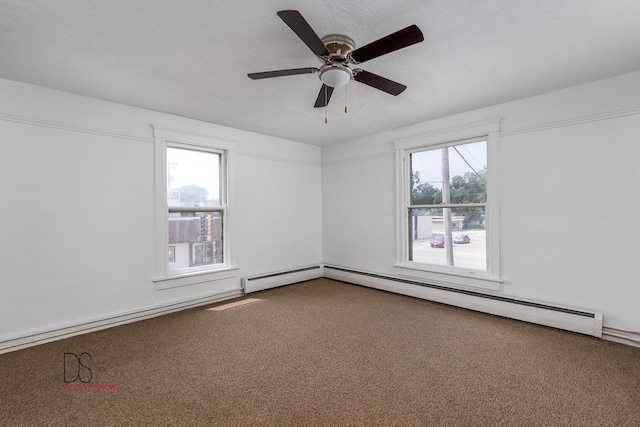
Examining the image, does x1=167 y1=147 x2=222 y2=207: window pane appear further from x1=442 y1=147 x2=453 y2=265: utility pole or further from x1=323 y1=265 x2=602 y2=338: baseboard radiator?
x1=442 y1=147 x2=453 y2=265: utility pole

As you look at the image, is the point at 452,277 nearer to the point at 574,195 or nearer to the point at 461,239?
the point at 461,239

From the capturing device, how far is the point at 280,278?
4.91 metres

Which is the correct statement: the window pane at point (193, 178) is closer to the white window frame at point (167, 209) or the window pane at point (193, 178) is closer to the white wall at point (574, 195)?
the white window frame at point (167, 209)

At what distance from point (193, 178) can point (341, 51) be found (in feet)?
9.27

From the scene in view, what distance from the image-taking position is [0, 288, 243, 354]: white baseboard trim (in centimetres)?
279

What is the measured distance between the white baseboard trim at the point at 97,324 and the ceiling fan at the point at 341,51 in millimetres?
3038

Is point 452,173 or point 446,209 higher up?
point 452,173

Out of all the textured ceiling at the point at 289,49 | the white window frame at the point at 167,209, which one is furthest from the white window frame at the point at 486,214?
the white window frame at the point at 167,209

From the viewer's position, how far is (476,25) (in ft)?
6.64

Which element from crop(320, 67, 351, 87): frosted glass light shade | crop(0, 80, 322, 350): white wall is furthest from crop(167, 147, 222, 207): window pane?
crop(320, 67, 351, 87): frosted glass light shade

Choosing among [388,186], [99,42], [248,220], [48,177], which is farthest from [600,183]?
[48,177]

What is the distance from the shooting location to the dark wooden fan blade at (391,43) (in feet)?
5.63

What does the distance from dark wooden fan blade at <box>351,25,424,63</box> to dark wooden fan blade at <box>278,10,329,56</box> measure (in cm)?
25

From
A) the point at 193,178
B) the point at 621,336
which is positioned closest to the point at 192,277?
the point at 193,178
